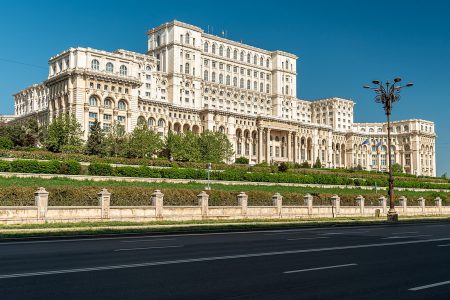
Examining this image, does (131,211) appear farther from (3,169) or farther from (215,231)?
(3,169)

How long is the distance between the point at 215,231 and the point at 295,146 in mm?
118625

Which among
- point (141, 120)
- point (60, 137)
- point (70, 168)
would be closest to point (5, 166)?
point (70, 168)

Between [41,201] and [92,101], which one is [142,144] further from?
[41,201]

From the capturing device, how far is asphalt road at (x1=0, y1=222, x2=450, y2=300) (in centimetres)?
941

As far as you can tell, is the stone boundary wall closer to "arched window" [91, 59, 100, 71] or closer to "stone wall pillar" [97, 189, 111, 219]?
"stone wall pillar" [97, 189, 111, 219]

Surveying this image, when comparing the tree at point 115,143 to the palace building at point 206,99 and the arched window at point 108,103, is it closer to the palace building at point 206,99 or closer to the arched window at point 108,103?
the palace building at point 206,99

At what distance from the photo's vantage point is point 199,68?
130 m

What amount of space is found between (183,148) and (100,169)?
35.3 meters

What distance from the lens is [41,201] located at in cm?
2930

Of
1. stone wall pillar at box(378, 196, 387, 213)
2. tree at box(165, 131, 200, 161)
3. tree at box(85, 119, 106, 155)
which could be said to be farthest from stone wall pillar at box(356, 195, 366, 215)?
tree at box(165, 131, 200, 161)

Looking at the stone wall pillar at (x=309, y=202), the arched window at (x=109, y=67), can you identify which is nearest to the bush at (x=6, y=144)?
the arched window at (x=109, y=67)

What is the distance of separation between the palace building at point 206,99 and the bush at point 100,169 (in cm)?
3778

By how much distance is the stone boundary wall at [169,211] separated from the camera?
95.9 feet

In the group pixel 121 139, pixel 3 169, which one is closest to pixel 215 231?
pixel 3 169
